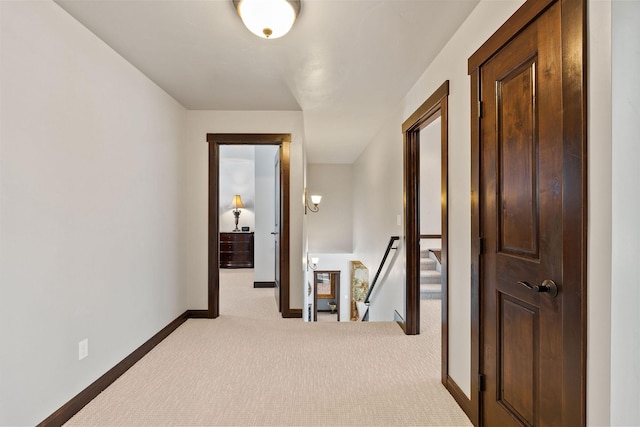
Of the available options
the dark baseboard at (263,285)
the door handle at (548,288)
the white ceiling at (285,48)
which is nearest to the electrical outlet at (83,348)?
the white ceiling at (285,48)

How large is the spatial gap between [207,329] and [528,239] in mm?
3046

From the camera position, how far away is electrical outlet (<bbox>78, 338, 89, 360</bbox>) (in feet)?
6.68

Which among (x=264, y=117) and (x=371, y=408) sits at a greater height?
(x=264, y=117)

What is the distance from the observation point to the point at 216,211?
391 centimetres

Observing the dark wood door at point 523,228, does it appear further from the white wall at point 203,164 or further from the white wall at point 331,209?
the white wall at point 331,209

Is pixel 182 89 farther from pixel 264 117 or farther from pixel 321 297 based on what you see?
pixel 321 297

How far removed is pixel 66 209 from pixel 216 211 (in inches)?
78.1

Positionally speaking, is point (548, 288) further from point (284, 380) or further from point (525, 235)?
point (284, 380)

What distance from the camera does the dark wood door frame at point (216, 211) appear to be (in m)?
3.85

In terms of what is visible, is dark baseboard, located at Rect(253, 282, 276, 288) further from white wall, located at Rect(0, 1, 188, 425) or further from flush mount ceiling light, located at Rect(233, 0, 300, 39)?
flush mount ceiling light, located at Rect(233, 0, 300, 39)

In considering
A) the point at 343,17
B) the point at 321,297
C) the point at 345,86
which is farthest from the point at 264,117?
the point at 321,297

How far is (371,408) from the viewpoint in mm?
2020
